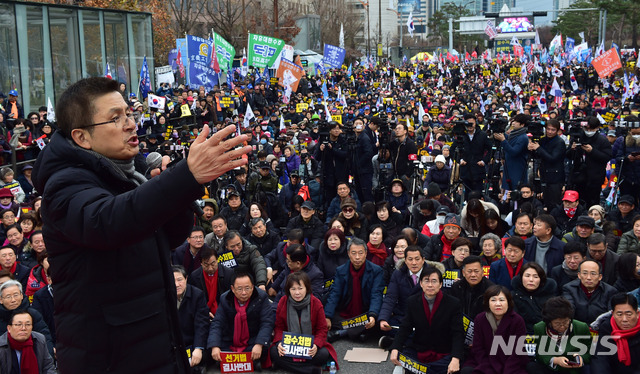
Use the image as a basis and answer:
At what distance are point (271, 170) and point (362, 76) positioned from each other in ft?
94.0

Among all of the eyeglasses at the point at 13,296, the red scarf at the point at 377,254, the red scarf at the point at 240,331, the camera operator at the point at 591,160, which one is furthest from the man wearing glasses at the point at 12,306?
the camera operator at the point at 591,160

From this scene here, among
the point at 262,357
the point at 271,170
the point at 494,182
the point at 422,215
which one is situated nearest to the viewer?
the point at 262,357

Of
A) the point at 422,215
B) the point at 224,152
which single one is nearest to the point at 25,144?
the point at 422,215

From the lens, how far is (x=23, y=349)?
5.33 m

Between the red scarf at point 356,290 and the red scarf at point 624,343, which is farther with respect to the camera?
the red scarf at point 356,290

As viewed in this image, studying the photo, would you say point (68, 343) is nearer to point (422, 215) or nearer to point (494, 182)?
point (422, 215)

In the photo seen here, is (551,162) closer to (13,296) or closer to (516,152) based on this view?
(516,152)

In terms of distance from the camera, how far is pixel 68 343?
1751mm

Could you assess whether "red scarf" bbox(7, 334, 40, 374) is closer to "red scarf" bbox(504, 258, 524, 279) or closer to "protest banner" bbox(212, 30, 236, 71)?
"red scarf" bbox(504, 258, 524, 279)

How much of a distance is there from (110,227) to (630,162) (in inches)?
348

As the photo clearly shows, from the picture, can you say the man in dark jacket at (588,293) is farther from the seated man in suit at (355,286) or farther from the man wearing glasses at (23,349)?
the man wearing glasses at (23,349)

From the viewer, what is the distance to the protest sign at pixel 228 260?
7573 millimetres

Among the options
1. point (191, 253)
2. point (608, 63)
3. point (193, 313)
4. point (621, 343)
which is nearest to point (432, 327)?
point (621, 343)

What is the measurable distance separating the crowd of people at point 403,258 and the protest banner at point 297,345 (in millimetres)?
64
